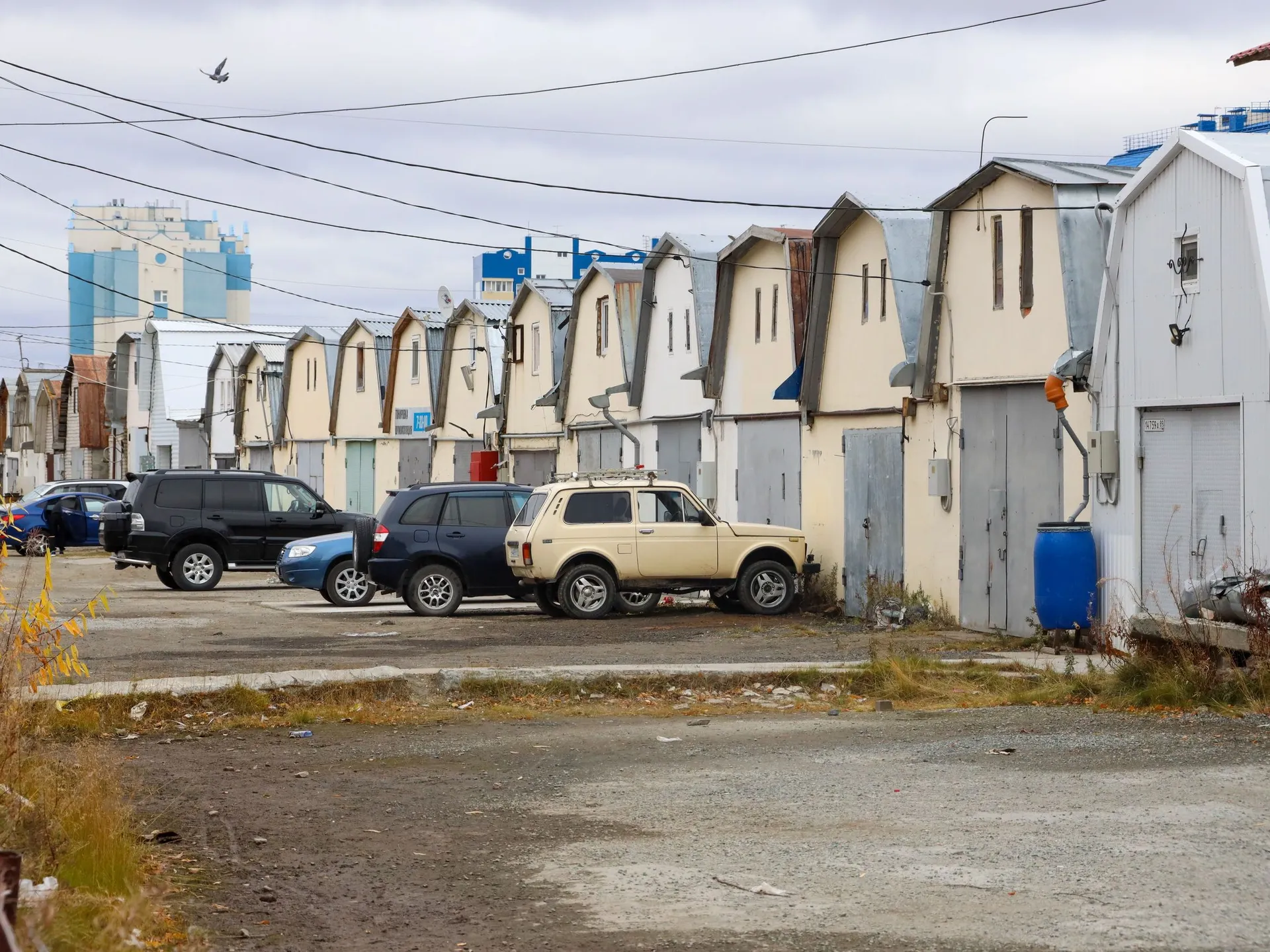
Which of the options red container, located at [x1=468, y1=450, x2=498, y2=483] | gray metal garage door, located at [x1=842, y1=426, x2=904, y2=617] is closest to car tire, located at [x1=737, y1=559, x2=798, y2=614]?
gray metal garage door, located at [x1=842, y1=426, x2=904, y2=617]

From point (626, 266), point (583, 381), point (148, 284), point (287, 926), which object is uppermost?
point (148, 284)

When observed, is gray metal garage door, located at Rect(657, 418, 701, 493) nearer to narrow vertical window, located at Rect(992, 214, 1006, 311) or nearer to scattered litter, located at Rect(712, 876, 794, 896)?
narrow vertical window, located at Rect(992, 214, 1006, 311)

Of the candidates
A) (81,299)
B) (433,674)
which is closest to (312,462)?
(433,674)

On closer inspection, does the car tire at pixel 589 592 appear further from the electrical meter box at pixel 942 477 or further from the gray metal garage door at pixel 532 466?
the gray metal garage door at pixel 532 466

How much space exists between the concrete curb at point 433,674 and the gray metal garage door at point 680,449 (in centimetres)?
1287

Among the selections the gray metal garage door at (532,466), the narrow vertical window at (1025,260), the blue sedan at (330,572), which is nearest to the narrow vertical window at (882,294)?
the narrow vertical window at (1025,260)

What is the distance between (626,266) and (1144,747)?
23635 mm

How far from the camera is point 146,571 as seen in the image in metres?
33.9

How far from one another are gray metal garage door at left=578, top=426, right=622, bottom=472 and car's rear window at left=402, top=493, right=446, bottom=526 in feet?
32.4

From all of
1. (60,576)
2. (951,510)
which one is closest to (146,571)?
(60,576)

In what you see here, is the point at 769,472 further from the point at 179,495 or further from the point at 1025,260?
the point at 179,495

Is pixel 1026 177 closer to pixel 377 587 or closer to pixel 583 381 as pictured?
pixel 377 587

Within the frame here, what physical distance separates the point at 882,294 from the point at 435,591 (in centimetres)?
716

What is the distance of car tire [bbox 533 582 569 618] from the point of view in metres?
21.4
